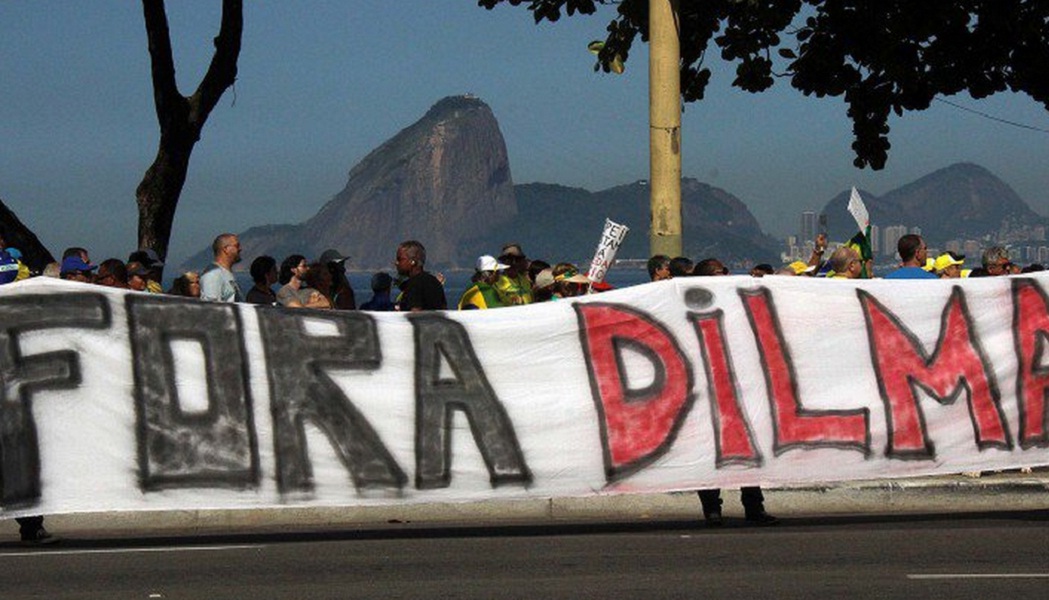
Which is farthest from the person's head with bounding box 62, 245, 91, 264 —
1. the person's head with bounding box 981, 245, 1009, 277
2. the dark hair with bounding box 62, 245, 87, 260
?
the person's head with bounding box 981, 245, 1009, 277

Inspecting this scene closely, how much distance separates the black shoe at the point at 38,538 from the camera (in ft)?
37.0

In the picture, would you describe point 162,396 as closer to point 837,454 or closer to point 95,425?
point 95,425

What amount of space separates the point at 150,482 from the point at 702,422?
318 cm

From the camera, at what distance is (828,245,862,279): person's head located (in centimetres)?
1351

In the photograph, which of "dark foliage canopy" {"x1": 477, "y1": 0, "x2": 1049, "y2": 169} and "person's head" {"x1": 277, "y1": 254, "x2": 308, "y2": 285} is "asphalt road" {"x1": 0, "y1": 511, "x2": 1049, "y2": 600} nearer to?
"person's head" {"x1": 277, "y1": 254, "x2": 308, "y2": 285}

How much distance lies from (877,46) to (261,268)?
425 inches

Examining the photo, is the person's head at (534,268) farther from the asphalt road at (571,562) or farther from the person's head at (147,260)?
the asphalt road at (571,562)

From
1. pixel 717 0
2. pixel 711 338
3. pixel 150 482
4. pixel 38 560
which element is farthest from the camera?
pixel 717 0

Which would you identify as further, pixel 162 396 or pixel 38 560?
pixel 162 396

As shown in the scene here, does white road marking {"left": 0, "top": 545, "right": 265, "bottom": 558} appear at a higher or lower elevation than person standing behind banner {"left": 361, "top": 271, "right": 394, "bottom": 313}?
lower

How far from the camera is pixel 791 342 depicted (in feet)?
39.4

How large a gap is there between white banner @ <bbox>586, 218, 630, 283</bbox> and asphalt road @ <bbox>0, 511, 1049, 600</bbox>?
3.55 meters

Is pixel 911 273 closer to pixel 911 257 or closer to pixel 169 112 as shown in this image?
pixel 911 257

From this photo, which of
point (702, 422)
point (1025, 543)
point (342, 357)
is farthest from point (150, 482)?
point (1025, 543)
